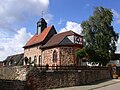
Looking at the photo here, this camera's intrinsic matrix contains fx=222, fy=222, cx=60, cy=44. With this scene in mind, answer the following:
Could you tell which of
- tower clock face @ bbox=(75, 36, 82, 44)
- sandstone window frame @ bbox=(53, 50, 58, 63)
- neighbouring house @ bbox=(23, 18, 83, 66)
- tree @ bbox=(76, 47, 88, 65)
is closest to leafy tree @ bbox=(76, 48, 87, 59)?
tree @ bbox=(76, 47, 88, 65)

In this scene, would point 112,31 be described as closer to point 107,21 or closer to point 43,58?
point 107,21

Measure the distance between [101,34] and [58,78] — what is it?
66.2 feet

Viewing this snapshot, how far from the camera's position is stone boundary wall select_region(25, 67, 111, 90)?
70.2 ft

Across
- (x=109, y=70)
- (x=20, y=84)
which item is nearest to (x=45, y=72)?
(x=20, y=84)

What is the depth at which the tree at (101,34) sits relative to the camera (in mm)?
40547

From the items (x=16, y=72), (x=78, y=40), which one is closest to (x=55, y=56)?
(x=78, y=40)

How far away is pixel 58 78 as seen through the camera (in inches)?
939

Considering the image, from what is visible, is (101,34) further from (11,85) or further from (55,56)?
(11,85)

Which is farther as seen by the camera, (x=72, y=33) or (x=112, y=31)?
(x=112, y=31)

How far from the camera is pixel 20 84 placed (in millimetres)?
20016

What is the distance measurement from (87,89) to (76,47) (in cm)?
1654

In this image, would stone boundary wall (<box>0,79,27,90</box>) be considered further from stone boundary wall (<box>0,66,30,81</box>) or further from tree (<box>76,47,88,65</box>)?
tree (<box>76,47,88,65</box>)

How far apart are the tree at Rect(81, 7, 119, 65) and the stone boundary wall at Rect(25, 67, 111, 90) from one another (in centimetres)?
1029

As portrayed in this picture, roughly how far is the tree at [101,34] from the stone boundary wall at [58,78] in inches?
405
